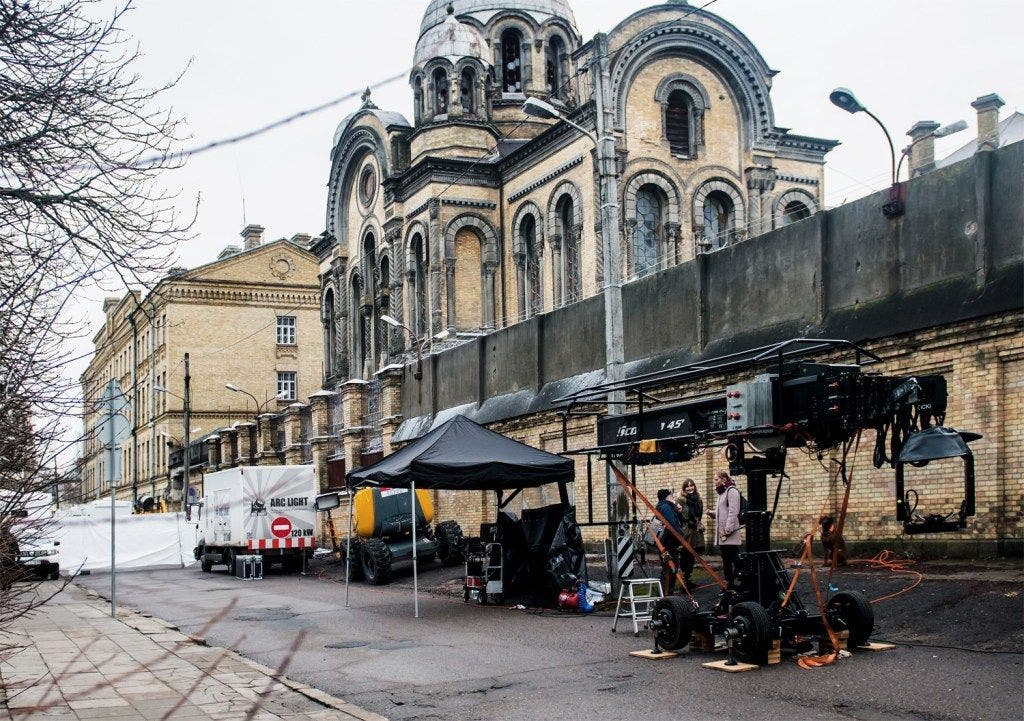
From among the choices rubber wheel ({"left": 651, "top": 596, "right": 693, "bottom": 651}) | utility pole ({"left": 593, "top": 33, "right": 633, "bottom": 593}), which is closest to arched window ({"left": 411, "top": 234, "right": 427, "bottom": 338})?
utility pole ({"left": 593, "top": 33, "right": 633, "bottom": 593})

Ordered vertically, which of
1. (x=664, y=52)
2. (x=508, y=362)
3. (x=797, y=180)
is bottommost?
(x=508, y=362)

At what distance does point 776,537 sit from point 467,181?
27090 mm

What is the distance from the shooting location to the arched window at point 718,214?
1547 inches

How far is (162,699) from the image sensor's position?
10.4 meters

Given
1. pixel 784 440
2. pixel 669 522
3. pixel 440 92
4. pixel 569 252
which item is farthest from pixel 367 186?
pixel 784 440

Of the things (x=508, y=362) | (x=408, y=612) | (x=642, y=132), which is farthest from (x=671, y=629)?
(x=642, y=132)

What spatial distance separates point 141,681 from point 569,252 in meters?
29.8

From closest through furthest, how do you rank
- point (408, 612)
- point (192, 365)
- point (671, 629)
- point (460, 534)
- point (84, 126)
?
1. point (84, 126)
2. point (671, 629)
3. point (408, 612)
4. point (460, 534)
5. point (192, 365)

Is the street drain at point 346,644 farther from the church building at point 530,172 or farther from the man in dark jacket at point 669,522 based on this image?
the church building at point 530,172

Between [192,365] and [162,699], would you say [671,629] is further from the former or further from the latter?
[192,365]

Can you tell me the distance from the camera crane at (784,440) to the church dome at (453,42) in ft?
119

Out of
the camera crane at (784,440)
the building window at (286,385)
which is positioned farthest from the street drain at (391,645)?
the building window at (286,385)

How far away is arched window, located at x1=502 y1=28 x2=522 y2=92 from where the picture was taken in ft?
166

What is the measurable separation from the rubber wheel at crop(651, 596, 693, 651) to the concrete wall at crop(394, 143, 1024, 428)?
6.31 m
